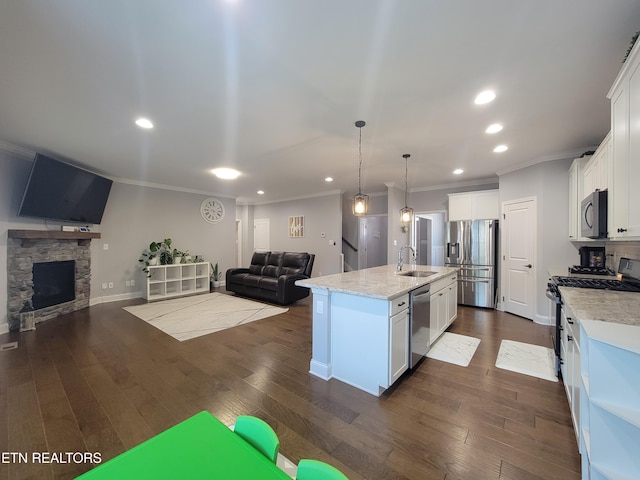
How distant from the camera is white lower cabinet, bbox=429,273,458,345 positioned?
3.10 m

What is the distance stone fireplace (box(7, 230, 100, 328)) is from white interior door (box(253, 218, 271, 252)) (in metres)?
4.60

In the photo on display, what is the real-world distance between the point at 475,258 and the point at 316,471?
535 centimetres

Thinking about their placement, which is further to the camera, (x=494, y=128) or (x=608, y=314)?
(x=494, y=128)

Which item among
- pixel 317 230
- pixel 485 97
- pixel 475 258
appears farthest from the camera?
pixel 317 230

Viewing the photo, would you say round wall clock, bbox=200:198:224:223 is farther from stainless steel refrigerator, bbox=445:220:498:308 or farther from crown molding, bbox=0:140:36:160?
stainless steel refrigerator, bbox=445:220:498:308

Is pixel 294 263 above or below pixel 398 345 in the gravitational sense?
above

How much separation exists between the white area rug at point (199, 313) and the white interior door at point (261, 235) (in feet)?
10.6

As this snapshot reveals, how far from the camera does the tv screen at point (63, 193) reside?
3766mm

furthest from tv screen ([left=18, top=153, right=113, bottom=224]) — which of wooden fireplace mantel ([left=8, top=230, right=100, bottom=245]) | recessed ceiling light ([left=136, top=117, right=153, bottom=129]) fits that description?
recessed ceiling light ([left=136, top=117, right=153, bottom=129])

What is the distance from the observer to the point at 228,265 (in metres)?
7.65

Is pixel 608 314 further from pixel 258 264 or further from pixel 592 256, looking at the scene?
pixel 258 264

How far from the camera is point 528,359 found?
2.86m

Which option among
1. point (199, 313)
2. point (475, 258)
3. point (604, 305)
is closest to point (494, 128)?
point (604, 305)

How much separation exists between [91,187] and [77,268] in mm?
1541
